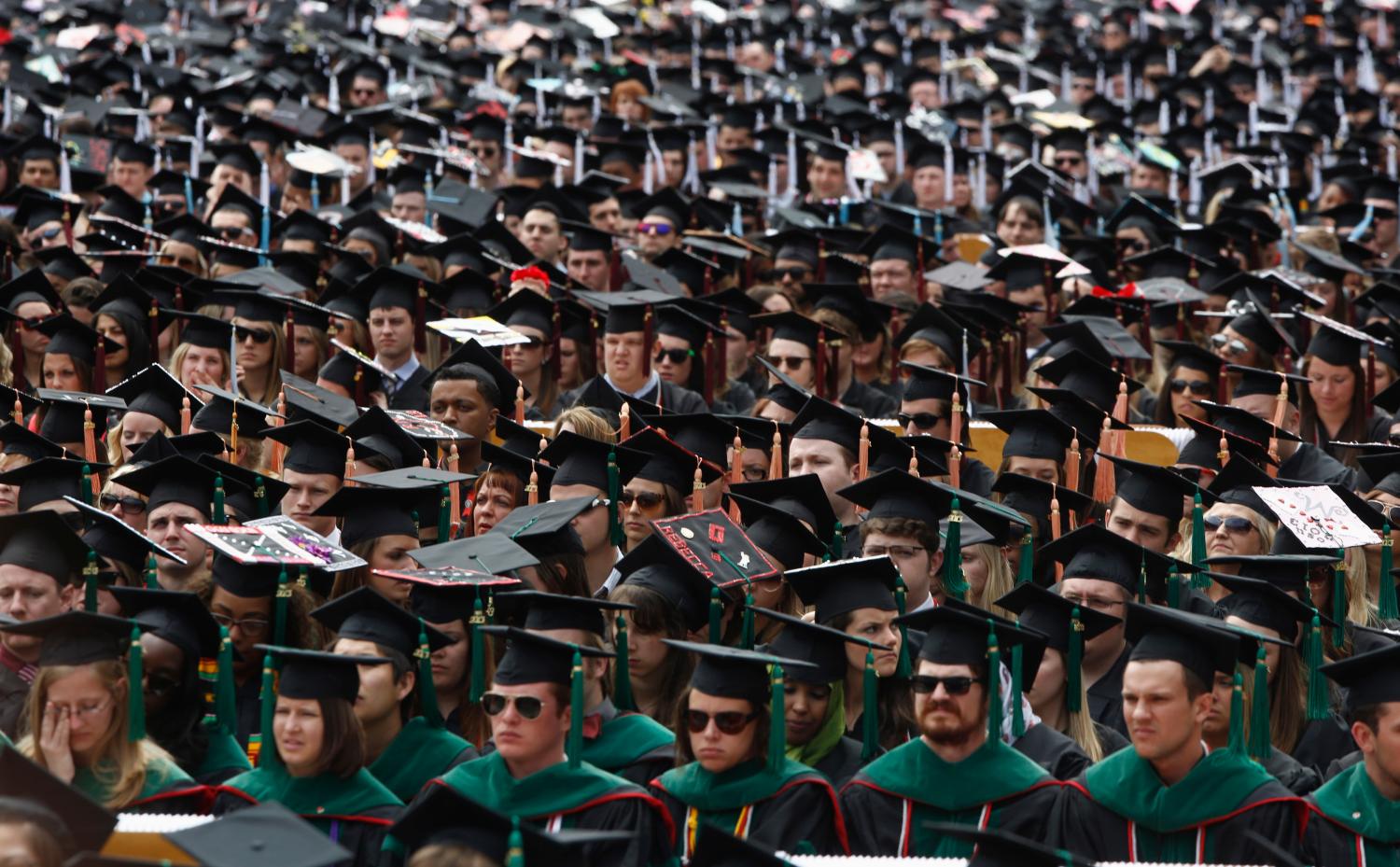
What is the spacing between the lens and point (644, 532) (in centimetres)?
766

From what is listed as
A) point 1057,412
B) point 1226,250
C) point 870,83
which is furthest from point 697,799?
point 870,83

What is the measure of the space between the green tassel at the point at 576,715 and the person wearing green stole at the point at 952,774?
73 centimetres

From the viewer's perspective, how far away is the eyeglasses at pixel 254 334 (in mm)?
9664

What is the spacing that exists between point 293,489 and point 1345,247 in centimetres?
777

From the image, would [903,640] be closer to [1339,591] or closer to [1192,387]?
[1339,591]

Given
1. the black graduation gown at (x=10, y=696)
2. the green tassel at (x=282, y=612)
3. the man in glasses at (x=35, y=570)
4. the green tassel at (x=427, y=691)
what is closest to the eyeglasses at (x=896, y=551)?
the green tassel at (x=427, y=691)

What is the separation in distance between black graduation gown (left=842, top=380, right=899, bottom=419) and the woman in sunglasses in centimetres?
130

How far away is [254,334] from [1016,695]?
16.9ft

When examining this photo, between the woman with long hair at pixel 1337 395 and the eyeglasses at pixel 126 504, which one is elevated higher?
the eyeglasses at pixel 126 504

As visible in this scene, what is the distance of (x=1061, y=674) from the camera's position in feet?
19.9

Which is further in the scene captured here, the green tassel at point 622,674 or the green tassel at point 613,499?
the green tassel at point 613,499

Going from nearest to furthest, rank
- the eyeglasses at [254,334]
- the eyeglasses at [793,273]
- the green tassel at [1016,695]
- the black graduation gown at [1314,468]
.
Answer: the green tassel at [1016,695], the black graduation gown at [1314,468], the eyeglasses at [254,334], the eyeglasses at [793,273]

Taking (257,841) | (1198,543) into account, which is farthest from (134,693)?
(1198,543)

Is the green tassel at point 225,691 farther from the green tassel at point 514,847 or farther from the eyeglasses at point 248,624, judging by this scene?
the green tassel at point 514,847
